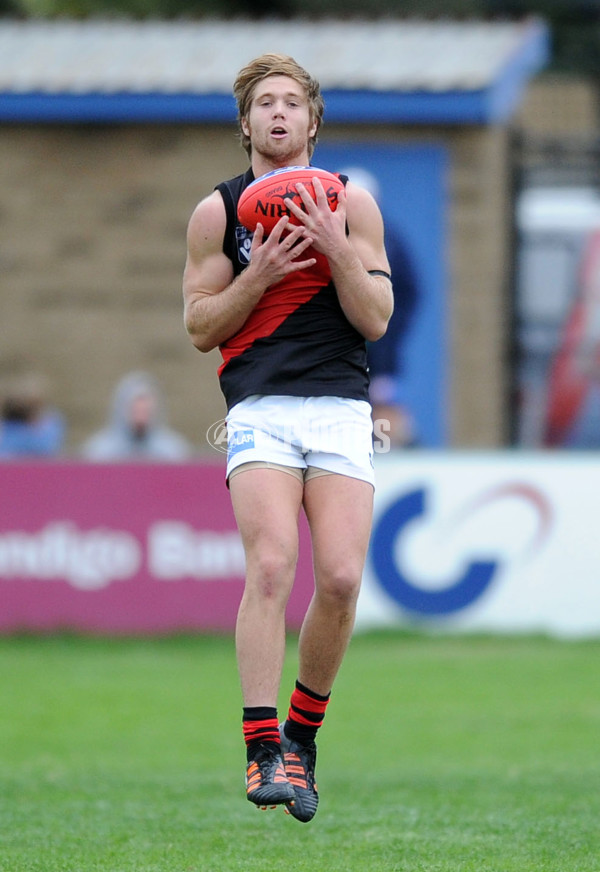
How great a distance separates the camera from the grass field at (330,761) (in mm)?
6090

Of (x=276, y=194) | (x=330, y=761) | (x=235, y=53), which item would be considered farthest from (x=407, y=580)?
(x=276, y=194)

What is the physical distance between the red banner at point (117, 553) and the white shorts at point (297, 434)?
7.38 metres

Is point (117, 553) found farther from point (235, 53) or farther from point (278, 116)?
point (278, 116)

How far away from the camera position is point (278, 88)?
558 cm

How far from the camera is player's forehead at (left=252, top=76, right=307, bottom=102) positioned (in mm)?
5582

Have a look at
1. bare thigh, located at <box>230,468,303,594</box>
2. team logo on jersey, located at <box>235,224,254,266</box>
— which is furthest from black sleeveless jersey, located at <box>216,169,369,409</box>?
bare thigh, located at <box>230,468,303,594</box>

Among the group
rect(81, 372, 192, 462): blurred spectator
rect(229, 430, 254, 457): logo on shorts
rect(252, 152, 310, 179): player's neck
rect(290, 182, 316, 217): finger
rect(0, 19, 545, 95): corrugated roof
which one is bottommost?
rect(81, 372, 192, 462): blurred spectator

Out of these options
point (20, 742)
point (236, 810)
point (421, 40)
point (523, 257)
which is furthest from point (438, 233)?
point (236, 810)

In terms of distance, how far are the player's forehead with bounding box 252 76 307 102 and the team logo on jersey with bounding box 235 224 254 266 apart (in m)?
0.45

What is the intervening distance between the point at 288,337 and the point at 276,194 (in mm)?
518

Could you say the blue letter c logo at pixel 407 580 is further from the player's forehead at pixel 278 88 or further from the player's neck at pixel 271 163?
the player's forehead at pixel 278 88

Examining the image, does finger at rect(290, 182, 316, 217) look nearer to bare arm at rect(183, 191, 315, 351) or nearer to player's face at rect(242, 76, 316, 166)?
bare arm at rect(183, 191, 315, 351)

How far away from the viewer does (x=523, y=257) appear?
16.8 meters

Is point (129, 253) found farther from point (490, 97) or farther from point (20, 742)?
point (20, 742)
